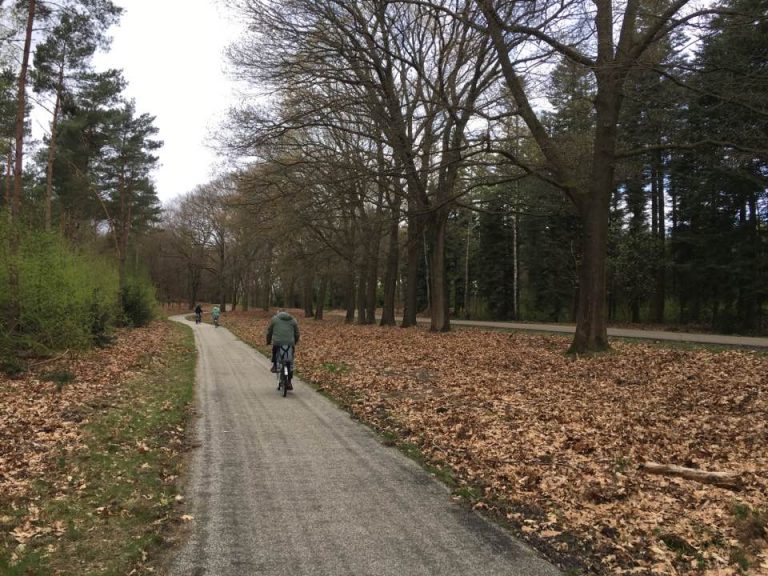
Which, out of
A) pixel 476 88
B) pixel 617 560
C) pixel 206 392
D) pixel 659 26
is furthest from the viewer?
pixel 476 88

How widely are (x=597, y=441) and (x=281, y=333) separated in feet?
22.9

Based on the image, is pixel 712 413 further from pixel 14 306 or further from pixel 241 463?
pixel 14 306

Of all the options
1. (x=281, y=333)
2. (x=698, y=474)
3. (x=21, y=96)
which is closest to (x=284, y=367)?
(x=281, y=333)

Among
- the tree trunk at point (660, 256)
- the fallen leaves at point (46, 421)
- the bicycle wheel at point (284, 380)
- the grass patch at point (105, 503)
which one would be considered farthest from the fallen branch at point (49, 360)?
the tree trunk at point (660, 256)

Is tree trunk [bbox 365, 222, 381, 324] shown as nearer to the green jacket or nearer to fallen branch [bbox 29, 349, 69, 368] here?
fallen branch [bbox 29, 349, 69, 368]

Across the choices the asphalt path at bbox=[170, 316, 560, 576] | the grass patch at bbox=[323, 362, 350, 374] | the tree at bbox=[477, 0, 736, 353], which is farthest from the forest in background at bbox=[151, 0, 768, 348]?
the asphalt path at bbox=[170, 316, 560, 576]

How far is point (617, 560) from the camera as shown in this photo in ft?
13.5

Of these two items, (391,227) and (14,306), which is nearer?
(14,306)

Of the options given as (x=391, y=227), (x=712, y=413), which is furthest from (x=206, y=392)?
(x=391, y=227)

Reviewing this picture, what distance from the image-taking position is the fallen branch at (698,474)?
554 cm

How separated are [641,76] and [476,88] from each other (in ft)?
27.6

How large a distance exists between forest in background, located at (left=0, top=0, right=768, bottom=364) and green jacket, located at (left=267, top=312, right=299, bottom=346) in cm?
610

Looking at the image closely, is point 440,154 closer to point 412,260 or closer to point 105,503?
point 412,260

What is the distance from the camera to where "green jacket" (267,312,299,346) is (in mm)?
11883
